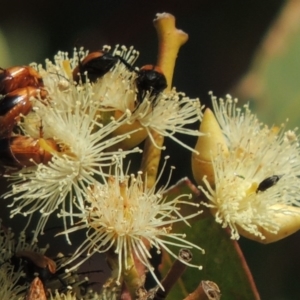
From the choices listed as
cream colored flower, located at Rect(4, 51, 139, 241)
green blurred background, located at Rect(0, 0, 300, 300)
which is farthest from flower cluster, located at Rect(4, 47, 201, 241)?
green blurred background, located at Rect(0, 0, 300, 300)

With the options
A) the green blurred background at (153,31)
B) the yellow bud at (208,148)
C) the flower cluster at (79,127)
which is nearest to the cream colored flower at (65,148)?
the flower cluster at (79,127)

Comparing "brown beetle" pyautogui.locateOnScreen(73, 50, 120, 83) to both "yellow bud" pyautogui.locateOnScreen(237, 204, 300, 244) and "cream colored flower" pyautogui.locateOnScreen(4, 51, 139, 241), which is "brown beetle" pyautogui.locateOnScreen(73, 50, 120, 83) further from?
"yellow bud" pyautogui.locateOnScreen(237, 204, 300, 244)

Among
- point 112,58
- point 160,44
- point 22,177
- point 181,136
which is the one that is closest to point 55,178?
point 22,177

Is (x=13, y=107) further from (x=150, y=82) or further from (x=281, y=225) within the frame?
(x=281, y=225)

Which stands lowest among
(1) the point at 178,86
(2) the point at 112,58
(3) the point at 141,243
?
(3) the point at 141,243

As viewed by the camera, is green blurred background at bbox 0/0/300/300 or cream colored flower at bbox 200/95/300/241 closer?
cream colored flower at bbox 200/95/300/241

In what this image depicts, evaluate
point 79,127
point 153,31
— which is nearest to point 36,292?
point 79,127

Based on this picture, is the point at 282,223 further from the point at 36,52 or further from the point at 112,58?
the point at 36,52
